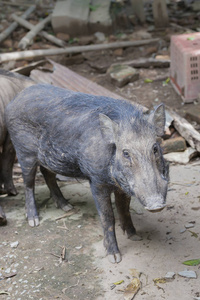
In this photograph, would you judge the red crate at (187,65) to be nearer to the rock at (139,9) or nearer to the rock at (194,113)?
the rock at (194,113)

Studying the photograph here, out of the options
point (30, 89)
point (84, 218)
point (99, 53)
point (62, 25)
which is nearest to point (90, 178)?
point (84, 218)

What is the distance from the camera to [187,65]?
7027 mm

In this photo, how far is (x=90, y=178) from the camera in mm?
4078

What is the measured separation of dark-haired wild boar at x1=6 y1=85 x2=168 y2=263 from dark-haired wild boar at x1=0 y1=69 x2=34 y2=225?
0.51 m

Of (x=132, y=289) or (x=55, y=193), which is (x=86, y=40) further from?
(x=132, y=289)

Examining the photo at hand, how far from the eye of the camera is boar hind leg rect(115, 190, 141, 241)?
437cm

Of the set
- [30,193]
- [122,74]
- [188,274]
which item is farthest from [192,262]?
[122,74]

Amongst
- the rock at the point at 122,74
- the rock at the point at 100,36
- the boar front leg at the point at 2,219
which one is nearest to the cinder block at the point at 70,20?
the rock at the point at 100,36

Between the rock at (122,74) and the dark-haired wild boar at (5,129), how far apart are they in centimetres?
282

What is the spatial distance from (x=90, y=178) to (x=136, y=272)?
879 millimetres

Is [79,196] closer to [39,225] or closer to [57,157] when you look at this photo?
[39,225]

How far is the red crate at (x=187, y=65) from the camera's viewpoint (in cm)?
702

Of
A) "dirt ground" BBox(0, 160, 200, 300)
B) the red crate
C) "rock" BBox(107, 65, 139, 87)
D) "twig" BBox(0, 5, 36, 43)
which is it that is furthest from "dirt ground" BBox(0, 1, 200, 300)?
"twig" BBox(0, 5, 36, 43)

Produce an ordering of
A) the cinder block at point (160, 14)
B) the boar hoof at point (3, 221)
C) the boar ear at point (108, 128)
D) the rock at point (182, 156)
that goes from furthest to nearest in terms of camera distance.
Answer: the cinder block at point (160, 14) < the rock at point (182, 156) < the boar hoof at point (3, 221) < the boar ear at point (108, 128)
